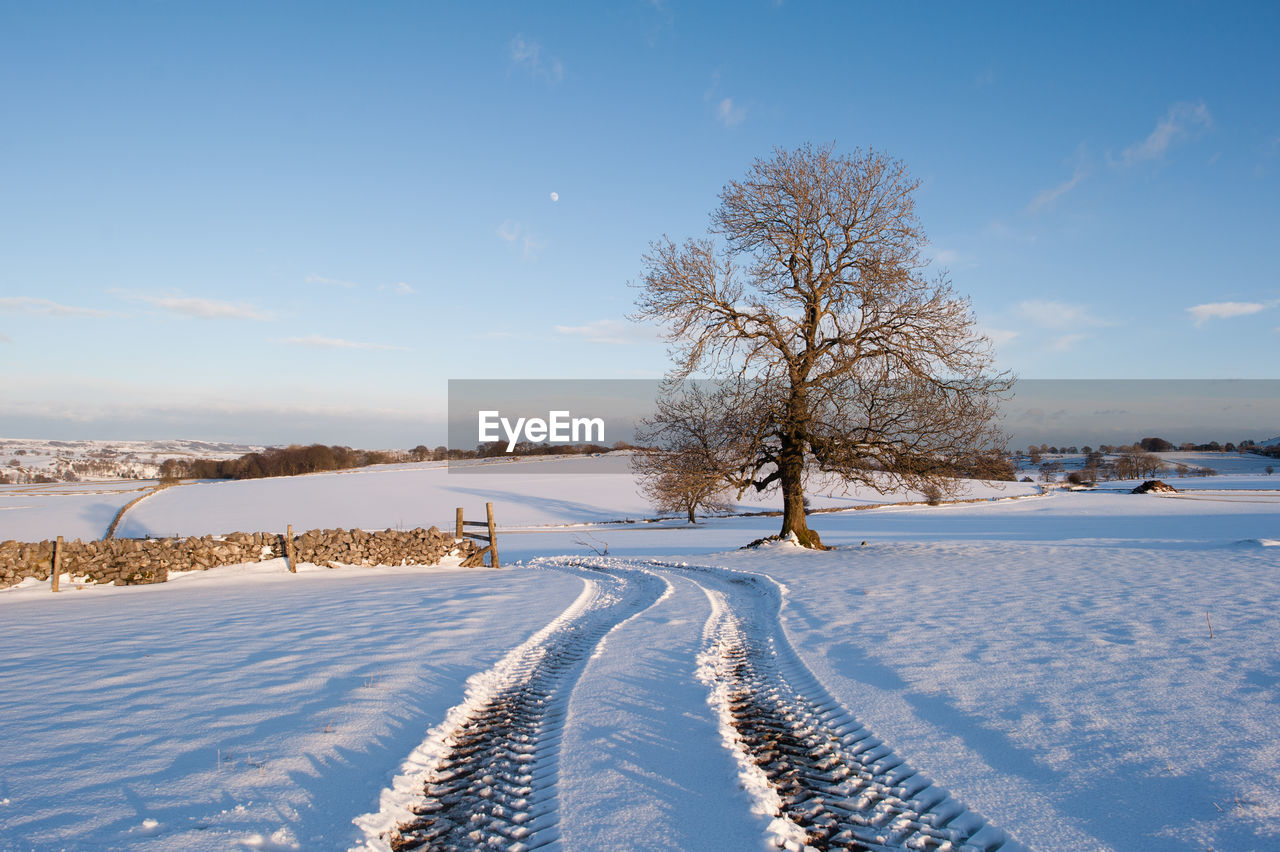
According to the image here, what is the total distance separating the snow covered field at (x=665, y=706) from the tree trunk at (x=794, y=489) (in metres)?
5.20

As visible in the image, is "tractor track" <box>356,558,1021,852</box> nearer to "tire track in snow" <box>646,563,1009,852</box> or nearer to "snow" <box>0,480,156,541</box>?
"tire track in snow" <box>646,563,1009,852</box>

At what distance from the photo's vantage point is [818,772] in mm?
4102

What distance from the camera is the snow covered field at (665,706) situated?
3545 mm

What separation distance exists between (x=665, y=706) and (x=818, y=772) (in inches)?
62.5

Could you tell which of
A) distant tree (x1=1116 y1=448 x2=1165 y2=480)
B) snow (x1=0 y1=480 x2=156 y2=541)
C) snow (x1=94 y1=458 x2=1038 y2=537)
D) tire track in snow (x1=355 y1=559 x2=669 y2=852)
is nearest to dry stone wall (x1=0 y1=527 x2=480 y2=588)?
tire track in snow (x1=355 y1=559 x2=669 y2=852)

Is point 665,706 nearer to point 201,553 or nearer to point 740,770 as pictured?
point 740,770

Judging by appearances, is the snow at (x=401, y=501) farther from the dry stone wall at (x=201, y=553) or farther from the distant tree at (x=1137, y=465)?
the distant tree at (x=1137, y=465)

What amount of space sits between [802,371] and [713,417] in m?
2.64

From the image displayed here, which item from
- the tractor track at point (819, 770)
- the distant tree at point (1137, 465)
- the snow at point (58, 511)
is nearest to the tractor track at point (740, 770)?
the tractor track at point (819, 770)

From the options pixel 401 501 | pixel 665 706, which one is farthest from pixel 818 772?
pixel 401 501

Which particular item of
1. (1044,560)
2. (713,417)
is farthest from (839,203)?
(1044,560)

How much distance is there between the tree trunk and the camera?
661 inches

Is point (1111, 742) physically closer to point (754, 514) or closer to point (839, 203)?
point (839, 203)

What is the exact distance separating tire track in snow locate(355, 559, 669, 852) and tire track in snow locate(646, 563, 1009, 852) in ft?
4.45
